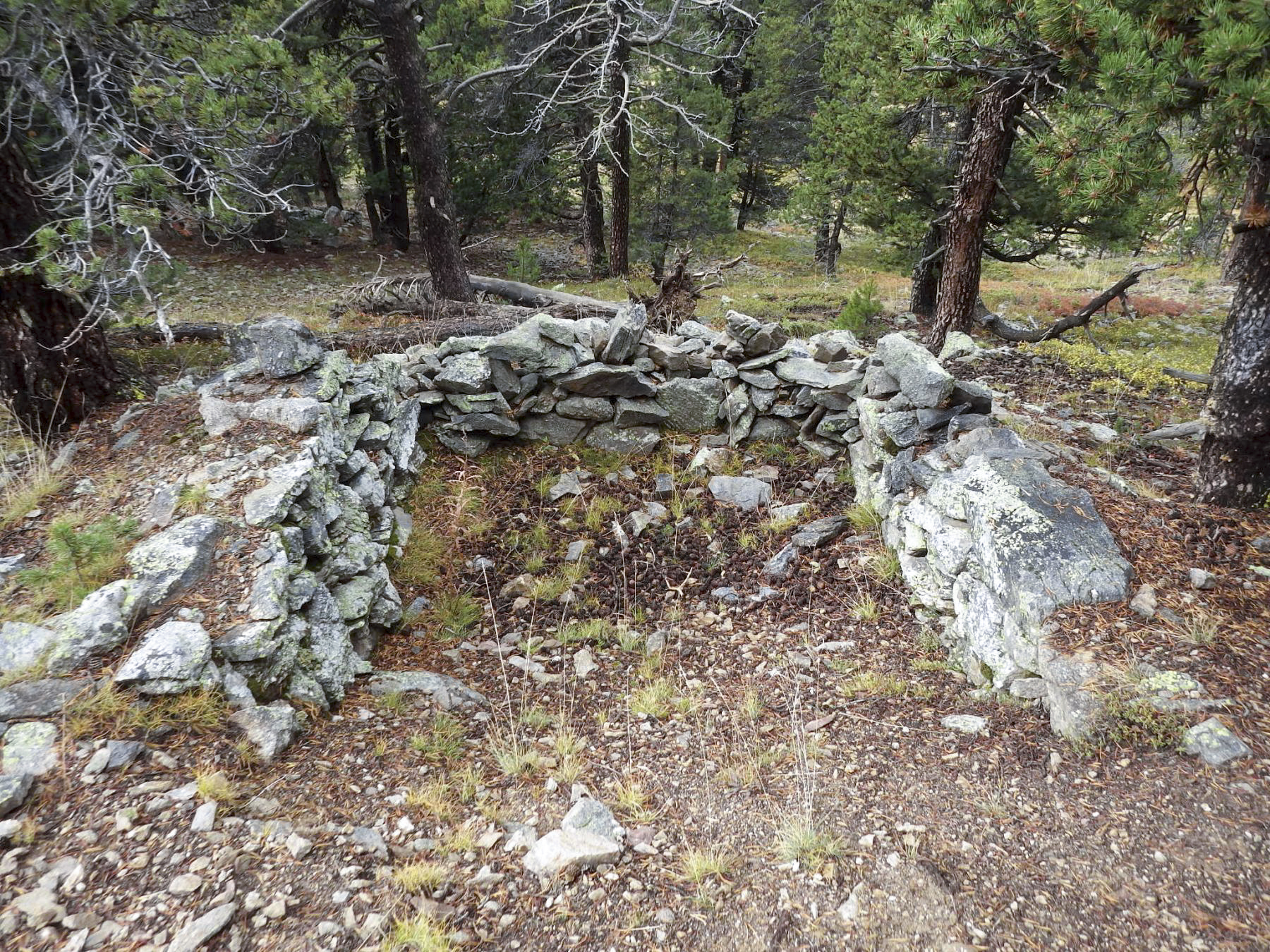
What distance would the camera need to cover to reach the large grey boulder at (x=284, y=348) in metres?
5.77

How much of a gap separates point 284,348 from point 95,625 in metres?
3.00

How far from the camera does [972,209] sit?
8820 mm

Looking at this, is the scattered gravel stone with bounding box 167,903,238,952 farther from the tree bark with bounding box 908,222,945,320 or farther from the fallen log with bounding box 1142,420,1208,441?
the tree bark with bounding box 908,222,945,320

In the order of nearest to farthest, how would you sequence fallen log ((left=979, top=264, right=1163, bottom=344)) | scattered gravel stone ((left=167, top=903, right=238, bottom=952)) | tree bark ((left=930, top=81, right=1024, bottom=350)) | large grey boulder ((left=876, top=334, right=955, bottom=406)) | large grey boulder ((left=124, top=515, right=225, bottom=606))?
scattered gravel stone ((left=167, top=903, right=238, bottom=952)), large grey boulder ((left=124, top=515, right=225, bottom=606)), large grey boulder ((left=876, top=334, right=955, bottom=406)), tree bark ((left=930, top=81, right=1024, bottom=350)), fallen log ((left=979, top=264, right=1163, bottom=344))

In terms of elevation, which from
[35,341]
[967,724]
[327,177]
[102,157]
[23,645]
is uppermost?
[327,177]

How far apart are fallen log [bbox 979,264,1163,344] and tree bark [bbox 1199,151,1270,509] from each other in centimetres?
604

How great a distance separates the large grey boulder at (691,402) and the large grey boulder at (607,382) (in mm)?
192

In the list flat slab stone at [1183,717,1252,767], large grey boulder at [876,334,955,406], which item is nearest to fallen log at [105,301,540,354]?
large grey boulder at [876,334,955,406]

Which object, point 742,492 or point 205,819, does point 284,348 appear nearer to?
point 205,819

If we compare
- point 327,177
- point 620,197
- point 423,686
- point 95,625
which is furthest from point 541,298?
point 327,177

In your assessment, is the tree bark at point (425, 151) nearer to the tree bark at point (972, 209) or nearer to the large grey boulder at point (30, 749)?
the tree bark at point (972, 209)

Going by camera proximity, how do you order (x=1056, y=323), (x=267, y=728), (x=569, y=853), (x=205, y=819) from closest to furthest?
1. (x=205, y=819)
2. (x=569, y=853)
3. (x=267, y=728)
4. (x=1056, y=323)

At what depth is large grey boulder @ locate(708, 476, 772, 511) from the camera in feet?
21.4

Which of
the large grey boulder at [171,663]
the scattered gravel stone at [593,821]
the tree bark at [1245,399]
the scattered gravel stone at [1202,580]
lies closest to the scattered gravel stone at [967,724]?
the scattered gravel stone at [1202,580]
